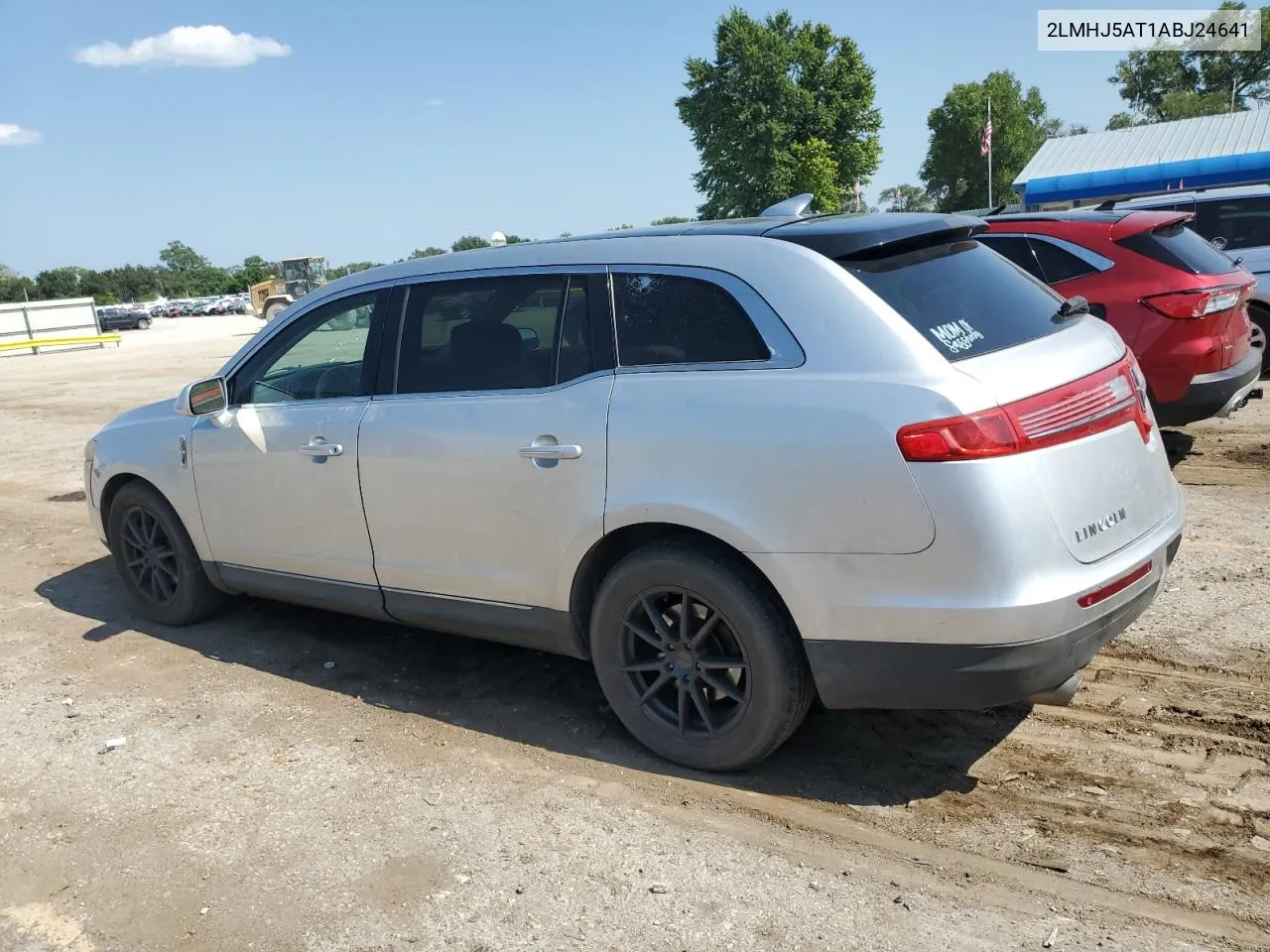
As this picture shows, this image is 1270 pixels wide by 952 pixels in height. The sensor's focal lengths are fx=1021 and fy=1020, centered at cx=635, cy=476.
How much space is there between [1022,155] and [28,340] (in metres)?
72.5

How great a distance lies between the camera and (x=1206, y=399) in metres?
6.84

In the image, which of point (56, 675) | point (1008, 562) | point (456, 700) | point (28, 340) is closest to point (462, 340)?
point (456, 700)

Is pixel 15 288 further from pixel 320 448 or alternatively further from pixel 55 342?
pixel 320 448

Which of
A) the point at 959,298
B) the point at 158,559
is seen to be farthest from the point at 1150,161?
the point at 158,559

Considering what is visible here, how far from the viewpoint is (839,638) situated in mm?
3186

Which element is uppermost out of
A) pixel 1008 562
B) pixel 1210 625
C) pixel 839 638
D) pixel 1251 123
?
pixel 1251 123

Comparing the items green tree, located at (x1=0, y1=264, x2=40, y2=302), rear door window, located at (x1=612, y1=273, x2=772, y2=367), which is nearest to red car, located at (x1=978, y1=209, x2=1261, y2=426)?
rear door window, located at (x1=612, y1=273, x2=772, y2=367)

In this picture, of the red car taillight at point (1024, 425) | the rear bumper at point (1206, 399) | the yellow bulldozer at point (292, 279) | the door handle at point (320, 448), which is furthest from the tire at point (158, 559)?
the yellow bulldozer at point (292, 279)

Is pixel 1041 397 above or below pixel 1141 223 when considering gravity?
below

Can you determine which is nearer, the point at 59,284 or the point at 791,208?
the point at 791,208

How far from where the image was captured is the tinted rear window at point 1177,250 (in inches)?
275

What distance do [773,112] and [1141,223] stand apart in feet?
186

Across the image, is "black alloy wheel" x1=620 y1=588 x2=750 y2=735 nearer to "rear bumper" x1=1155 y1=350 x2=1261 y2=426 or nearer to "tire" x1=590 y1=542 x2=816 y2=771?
"tire" x1=590 y1=542 x2=816 y2=771

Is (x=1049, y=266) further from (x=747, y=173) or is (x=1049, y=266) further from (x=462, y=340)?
(x=747, y=173)
